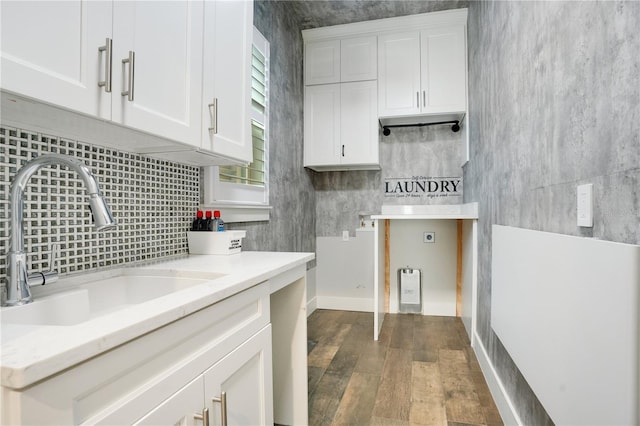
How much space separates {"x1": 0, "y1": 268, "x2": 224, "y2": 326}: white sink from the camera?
2.84ft

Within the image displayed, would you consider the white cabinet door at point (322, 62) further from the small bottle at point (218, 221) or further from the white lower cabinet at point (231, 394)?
the white lower cabinet at point (231, 394)

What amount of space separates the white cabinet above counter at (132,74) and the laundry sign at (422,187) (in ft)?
7.33

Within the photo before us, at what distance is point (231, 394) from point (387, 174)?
292cm

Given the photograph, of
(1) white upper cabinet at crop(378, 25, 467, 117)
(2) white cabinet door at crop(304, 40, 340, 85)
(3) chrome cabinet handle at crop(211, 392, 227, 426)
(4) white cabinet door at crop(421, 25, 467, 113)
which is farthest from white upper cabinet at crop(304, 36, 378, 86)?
(3) chrome cabinet handle at crop(211, 392, 227, 426)

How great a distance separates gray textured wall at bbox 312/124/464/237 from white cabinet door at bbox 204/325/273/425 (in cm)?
254

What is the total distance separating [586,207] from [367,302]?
2.79 m

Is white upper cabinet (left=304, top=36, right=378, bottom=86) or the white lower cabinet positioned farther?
white upper cabinet (left=304, top=36, right=378, bottom=86)

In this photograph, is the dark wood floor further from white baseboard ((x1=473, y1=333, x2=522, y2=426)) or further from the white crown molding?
the white crown molding

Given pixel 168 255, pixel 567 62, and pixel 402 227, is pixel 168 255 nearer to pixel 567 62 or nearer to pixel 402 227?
pixel 567 62

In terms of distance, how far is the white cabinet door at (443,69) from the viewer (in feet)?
10.2

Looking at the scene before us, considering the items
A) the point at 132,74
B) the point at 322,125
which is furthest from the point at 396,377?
the point at 322,125

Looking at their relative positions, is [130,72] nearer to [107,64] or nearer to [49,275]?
[107,64]

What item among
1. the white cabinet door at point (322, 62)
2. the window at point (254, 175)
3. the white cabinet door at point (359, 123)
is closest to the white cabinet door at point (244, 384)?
the window at point (254, 175)

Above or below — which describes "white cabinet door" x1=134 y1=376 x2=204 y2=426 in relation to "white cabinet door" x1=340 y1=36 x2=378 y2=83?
below
